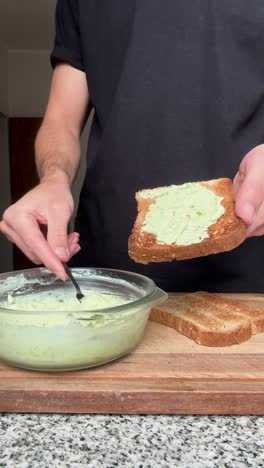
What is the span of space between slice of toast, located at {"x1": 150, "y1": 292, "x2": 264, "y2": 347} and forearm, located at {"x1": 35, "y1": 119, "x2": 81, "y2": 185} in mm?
381

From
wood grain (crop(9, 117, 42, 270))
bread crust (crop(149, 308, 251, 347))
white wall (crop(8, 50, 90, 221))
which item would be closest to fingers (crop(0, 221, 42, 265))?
bread crust (crop(149, 308, 251, 347))

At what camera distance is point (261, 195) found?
1.05 m

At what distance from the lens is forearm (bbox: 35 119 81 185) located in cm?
137

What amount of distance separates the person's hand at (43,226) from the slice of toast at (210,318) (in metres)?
0.24

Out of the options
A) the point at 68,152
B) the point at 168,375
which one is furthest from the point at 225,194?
the point at 68,152

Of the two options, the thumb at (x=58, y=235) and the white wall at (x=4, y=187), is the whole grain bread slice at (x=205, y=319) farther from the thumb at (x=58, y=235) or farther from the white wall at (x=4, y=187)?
the white wall at (x=4, y=187)

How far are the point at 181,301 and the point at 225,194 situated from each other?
268 mm

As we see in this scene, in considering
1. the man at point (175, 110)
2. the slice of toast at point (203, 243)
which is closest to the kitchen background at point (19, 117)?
the man at point (175, 110)

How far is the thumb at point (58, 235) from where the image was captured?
1.03 metres

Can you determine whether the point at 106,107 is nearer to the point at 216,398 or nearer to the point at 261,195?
the point at 261,195

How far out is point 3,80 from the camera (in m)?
5.93

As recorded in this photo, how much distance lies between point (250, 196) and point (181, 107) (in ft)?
1.43

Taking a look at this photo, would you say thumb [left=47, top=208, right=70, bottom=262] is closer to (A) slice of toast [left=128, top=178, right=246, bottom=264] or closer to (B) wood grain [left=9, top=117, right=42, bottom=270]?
(A) slice of toast [left=128, top=178, right=246, bottom=264]

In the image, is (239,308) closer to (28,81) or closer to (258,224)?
(258,224)
